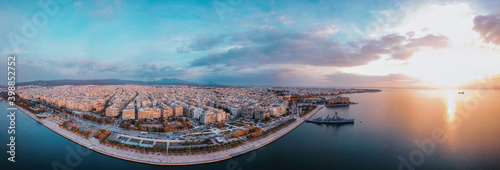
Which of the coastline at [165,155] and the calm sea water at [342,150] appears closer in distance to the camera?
the coastline at [165,155]

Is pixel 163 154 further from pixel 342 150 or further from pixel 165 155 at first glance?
pixel 342 150

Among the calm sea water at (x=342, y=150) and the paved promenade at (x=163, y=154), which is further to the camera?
the calm sea water at (x=342, y=150)

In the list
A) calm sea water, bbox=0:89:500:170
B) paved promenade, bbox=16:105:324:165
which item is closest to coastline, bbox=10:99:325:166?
paved promenade, bbox=16:105:324:165

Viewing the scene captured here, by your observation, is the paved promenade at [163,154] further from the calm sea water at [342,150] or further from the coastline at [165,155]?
the calm sea water at [342,150]

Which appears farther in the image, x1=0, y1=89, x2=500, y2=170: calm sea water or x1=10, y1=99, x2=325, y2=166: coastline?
x1=0, y1=89, x2=500, y2=170: calm sea water

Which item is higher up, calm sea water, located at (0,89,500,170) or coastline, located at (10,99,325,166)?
coastline, located at (10,99,325,166)

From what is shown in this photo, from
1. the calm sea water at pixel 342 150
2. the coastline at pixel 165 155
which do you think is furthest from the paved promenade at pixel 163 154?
the calm sea water at pixel 342 150

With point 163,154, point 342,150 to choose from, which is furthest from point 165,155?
point 342,150

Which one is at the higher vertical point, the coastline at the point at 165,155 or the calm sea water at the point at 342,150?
the coastline at the point at 165,155

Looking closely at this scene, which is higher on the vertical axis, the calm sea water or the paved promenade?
the paved promenade

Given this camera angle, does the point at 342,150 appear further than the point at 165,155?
Yes

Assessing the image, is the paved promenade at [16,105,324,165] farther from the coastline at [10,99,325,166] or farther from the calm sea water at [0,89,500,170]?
the calm sea water at [0,89,500,170]
